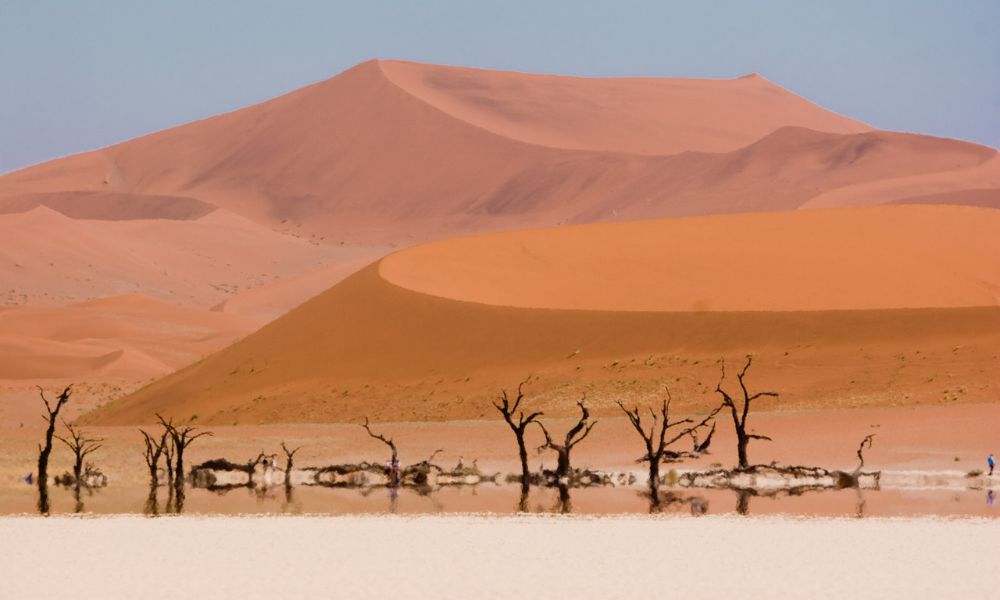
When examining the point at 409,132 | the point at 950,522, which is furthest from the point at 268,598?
the point at 409,132

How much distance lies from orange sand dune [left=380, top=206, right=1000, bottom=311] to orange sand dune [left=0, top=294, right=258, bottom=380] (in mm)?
15423

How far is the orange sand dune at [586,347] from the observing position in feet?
180

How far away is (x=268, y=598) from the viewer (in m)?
21.1

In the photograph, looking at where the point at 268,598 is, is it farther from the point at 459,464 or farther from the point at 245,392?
the point at 245,392

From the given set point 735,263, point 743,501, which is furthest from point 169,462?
point 735,263

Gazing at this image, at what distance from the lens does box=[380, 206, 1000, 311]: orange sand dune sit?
65625mm

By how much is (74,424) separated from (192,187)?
409ft

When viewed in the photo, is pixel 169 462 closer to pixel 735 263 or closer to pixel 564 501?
pixel 564 501

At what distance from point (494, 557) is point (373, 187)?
154 m

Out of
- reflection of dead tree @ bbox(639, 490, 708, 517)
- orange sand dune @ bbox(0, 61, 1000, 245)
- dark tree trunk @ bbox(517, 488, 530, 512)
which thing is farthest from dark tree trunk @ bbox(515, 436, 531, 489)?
orange sand dune @ bbox(0, 61, 1000, 245)

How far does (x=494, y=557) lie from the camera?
24953 mm

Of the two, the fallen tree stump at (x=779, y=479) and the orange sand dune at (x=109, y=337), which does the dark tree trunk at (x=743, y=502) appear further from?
the orange sand dune at (x=109, y=337)

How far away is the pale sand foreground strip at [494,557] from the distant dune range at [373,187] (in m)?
60.8

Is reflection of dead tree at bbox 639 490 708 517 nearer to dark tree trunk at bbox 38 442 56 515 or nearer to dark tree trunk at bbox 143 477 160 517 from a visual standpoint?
dark tree trunk at bbox 143 477 160 517
